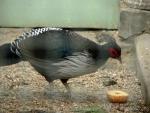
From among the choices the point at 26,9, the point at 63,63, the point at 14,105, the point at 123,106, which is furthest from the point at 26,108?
the point at 26,9

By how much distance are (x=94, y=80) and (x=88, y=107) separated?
50 centimetres

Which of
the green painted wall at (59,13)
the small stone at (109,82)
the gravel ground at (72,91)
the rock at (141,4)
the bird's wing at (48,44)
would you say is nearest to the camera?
the bird's wing at (48,44)

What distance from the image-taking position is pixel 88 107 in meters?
2.69

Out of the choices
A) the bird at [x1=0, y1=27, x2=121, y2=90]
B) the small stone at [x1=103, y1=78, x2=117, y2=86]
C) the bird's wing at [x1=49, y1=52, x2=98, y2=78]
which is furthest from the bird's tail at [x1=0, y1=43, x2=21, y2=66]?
the small stone at [x1=103, y1=78, x2=117, y2=86]

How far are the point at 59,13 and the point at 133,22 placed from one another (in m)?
0.45

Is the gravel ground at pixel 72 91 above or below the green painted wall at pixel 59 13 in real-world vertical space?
below

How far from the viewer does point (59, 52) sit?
2.62 meters

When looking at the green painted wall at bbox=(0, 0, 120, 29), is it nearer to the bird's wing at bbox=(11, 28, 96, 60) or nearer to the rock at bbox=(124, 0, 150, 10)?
the rock at bbox=(124, 0, 150, 10)

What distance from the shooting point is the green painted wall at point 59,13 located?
11.5ft

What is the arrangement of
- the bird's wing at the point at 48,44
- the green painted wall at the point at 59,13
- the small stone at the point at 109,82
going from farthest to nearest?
the green painted wall at the point at 59,13 → the small stone at the point at 109,82 → the bird's wing at the point at 48,44

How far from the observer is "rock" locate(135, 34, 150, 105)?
2.77 meters

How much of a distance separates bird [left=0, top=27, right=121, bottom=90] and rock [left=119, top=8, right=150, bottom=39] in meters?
0.95

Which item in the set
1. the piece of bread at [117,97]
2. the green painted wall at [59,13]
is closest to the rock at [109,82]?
the piece of bread at [117,97]

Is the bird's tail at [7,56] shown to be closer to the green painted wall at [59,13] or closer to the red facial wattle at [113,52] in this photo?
the red facial wattle at [113,52]
